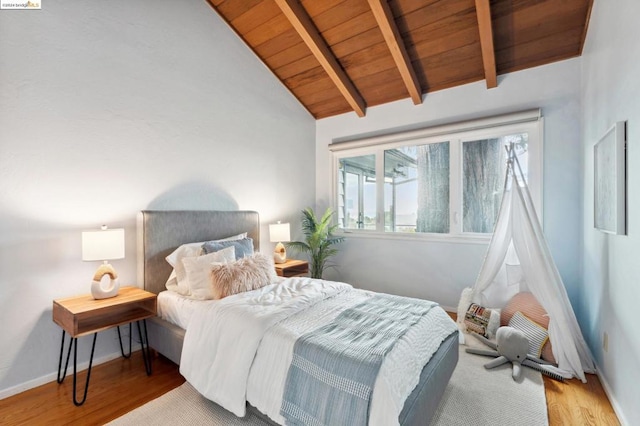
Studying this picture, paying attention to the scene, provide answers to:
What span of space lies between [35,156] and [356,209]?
3636 millimetres

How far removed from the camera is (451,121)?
12.2ft

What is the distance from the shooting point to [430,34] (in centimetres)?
319

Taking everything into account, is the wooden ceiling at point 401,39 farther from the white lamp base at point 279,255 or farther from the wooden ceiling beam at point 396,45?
the white lamp base at point 279,255

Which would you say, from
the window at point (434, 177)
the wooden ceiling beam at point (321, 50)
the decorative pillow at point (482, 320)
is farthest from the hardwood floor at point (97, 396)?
the wooden ceiling beam at point (321, 50)

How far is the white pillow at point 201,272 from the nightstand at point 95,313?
0.31 meters

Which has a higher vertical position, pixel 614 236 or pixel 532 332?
pixel 614 236

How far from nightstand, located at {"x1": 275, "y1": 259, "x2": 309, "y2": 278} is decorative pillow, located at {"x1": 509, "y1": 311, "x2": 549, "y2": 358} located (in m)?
2.33

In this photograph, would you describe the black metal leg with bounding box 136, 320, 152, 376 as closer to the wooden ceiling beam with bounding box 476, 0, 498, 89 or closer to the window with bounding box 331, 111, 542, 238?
the window with bounding box 331, 111, 542, 238

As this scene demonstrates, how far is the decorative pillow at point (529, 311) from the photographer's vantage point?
2.51 meters

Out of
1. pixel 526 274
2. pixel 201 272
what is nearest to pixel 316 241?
pixel 201 272

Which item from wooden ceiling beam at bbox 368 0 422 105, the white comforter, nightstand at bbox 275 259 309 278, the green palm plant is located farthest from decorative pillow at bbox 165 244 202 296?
wooden ceiling beam at bbox 368 0 422 105

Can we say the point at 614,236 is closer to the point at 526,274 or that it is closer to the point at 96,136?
→ the point at 526,274

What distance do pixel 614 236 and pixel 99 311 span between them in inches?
139

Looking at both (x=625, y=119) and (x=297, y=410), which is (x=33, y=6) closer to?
(x=297, y=410)
